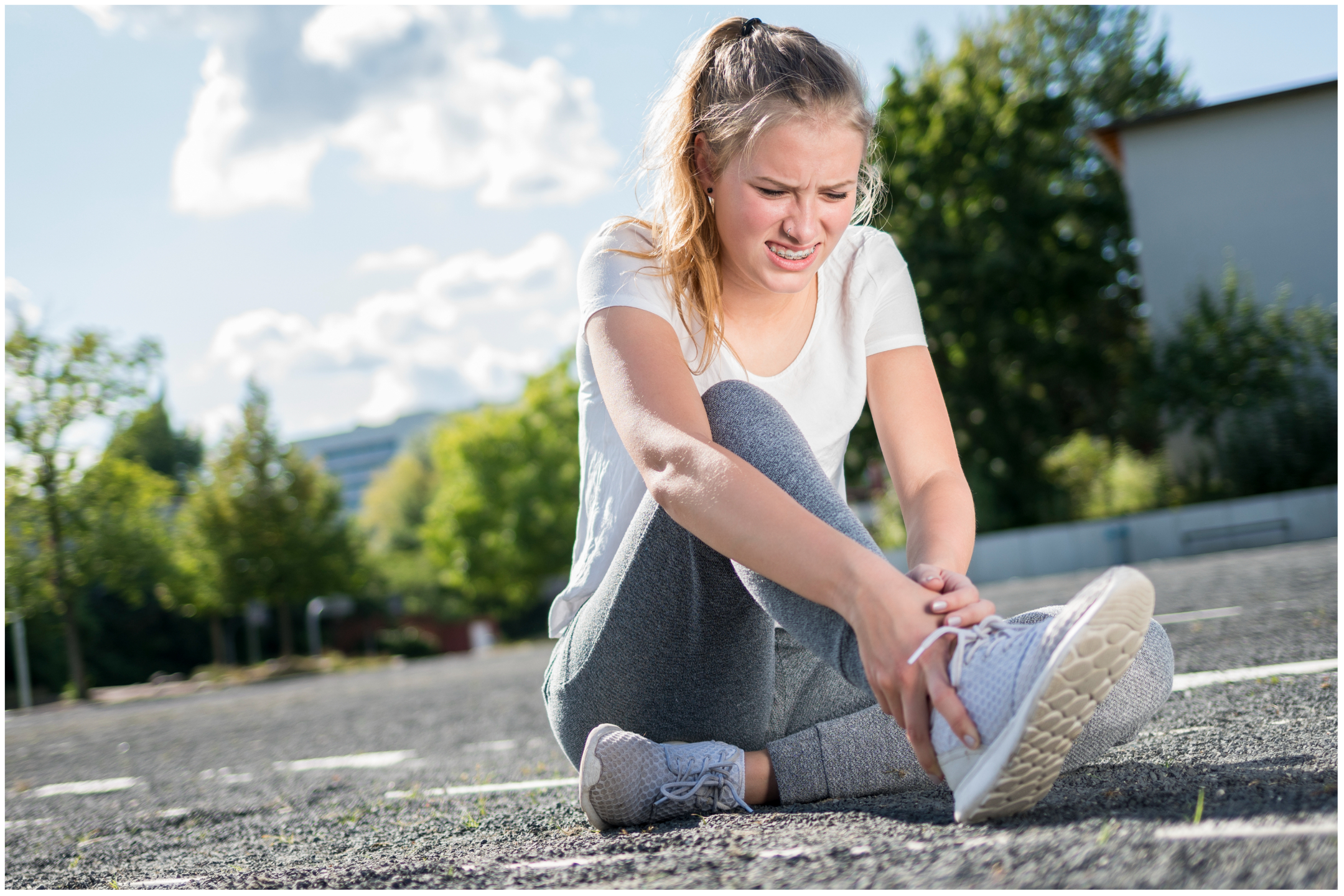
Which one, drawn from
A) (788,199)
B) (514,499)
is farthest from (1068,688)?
(514,499)

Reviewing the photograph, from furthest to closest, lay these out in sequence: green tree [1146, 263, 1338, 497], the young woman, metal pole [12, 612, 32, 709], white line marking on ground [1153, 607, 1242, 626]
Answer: metal pole [12, 612, 32, 709] < green tree [1146, 263, 1338, 497] < white line marking on ground [1153, 607, 1242, 626] < the young woman

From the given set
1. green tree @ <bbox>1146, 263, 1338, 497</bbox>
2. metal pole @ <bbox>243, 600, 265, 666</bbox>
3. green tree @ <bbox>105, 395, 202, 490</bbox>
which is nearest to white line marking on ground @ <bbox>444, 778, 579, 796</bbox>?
green tree @ <bbox>1146, 263, 1338, 497</bbox>

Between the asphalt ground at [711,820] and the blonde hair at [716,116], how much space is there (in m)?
0.81

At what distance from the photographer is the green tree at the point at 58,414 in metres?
14.5

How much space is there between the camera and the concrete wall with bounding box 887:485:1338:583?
11961 mm

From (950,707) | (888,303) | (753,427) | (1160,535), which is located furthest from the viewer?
(1160,535)

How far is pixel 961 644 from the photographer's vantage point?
47.3 inches

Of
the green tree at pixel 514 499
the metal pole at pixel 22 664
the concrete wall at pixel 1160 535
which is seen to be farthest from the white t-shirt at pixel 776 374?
the green tree at pixel 514 499

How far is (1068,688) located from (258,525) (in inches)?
877

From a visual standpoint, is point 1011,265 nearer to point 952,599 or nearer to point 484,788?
point 484,788

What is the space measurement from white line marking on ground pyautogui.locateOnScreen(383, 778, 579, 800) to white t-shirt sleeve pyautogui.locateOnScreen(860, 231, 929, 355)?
1.25 meters

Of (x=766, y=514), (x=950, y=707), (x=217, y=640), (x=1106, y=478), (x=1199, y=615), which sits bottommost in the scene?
(x=217, y=640)

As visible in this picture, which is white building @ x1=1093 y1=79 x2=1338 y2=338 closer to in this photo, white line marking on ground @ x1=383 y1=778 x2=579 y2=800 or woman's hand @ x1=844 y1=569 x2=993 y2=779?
white line marking on ground @ x1=383 y1=778 x2=579 y2=800

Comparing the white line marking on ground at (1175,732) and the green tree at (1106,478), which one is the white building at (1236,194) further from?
the white line marking on ground at (1175,732)
